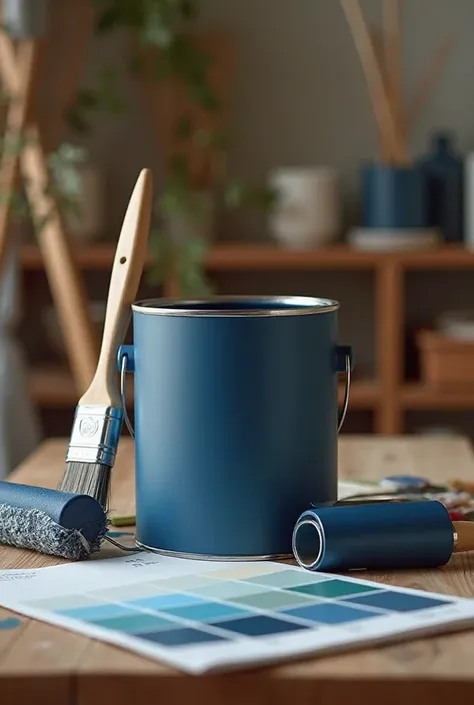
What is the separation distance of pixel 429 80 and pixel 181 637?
2827mm

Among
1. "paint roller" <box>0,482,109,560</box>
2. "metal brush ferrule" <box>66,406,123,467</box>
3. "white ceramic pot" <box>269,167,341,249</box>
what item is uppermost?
"white ceramic pot" <box>269,167,341,249</box>

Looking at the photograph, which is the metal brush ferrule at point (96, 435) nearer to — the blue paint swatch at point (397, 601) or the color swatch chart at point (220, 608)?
the color swatch chart at point (220, 608)

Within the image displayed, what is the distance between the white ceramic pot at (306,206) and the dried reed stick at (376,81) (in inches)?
7.4

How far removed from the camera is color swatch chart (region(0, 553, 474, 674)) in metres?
0.78

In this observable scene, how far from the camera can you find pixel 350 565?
0.99m

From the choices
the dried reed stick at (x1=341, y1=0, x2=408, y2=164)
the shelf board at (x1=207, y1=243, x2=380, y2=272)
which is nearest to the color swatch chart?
the shelf board at (x1=207, y1=243, x2=380, y2=272)

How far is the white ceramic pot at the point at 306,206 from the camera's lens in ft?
10.7

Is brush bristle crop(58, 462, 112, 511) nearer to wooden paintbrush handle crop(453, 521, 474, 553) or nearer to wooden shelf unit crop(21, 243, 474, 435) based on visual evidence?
wooden paintbrush handle crop(453, 521, 474, 553)

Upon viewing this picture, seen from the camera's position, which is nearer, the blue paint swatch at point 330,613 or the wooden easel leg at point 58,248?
the blue paint swatch at point 330,613

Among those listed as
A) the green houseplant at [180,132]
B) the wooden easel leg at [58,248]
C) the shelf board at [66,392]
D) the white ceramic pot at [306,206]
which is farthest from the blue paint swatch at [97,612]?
the white ceramic pot at [306,206]

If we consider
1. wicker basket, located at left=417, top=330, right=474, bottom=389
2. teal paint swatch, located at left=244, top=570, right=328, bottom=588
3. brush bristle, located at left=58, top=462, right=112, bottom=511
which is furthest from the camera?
wicker basket, located at left=417, top=330, right=474, bottom=389

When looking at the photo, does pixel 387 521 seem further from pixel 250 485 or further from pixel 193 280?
pixel 193 280

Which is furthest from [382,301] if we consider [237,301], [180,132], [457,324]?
[237,301]

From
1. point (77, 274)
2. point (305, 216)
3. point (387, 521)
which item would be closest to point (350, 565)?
point (387, 521)
